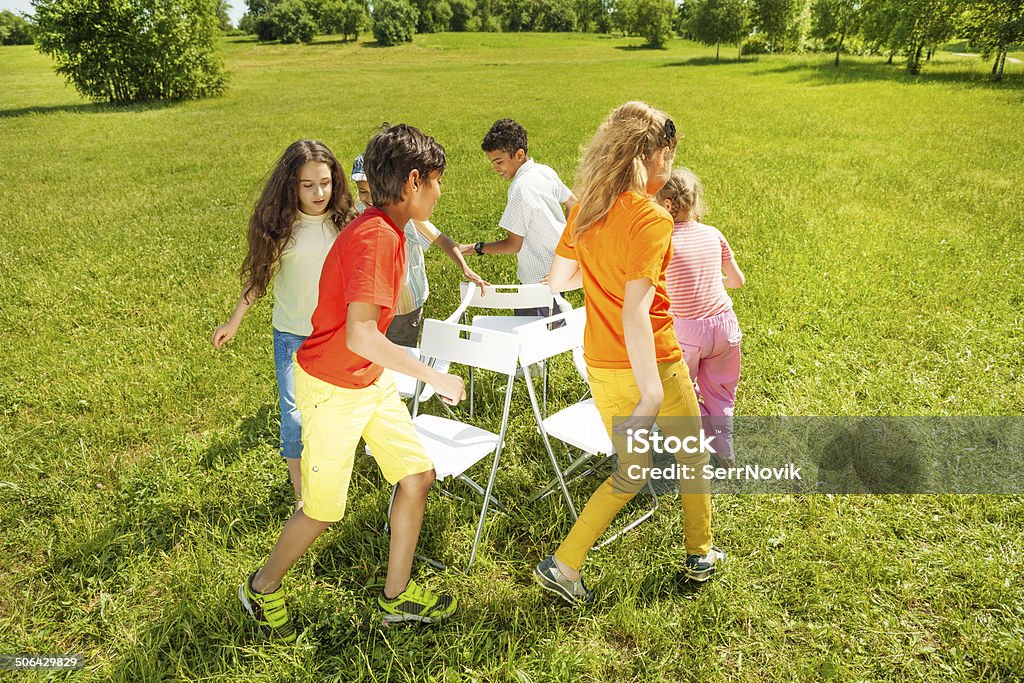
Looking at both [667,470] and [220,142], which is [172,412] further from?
[220,142]

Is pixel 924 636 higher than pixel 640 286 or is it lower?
lower

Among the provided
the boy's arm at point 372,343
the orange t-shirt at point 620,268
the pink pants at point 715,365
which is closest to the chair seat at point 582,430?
the pink pants at point 715,365

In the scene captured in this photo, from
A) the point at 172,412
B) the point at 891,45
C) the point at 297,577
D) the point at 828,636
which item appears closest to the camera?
the point at 828,636

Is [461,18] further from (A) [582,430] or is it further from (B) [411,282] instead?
(A) [582,430]

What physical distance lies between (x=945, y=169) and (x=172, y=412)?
13.3 metres

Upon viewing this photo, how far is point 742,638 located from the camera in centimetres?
289

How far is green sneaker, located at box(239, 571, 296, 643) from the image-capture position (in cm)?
282

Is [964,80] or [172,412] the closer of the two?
[172,412]

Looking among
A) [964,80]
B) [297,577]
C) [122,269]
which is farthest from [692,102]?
[297,577]

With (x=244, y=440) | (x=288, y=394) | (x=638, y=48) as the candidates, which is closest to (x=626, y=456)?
(x=288, y=394)

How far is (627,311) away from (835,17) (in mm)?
52663

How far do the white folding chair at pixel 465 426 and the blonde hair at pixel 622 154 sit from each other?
35.7 inches

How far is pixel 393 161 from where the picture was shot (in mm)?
2436

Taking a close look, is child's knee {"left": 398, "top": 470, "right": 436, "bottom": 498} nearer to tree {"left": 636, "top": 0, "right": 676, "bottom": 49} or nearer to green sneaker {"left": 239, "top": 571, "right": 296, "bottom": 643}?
green sneaker {"left": 239, "top": 571, "right": 296, "bottom": 643}
